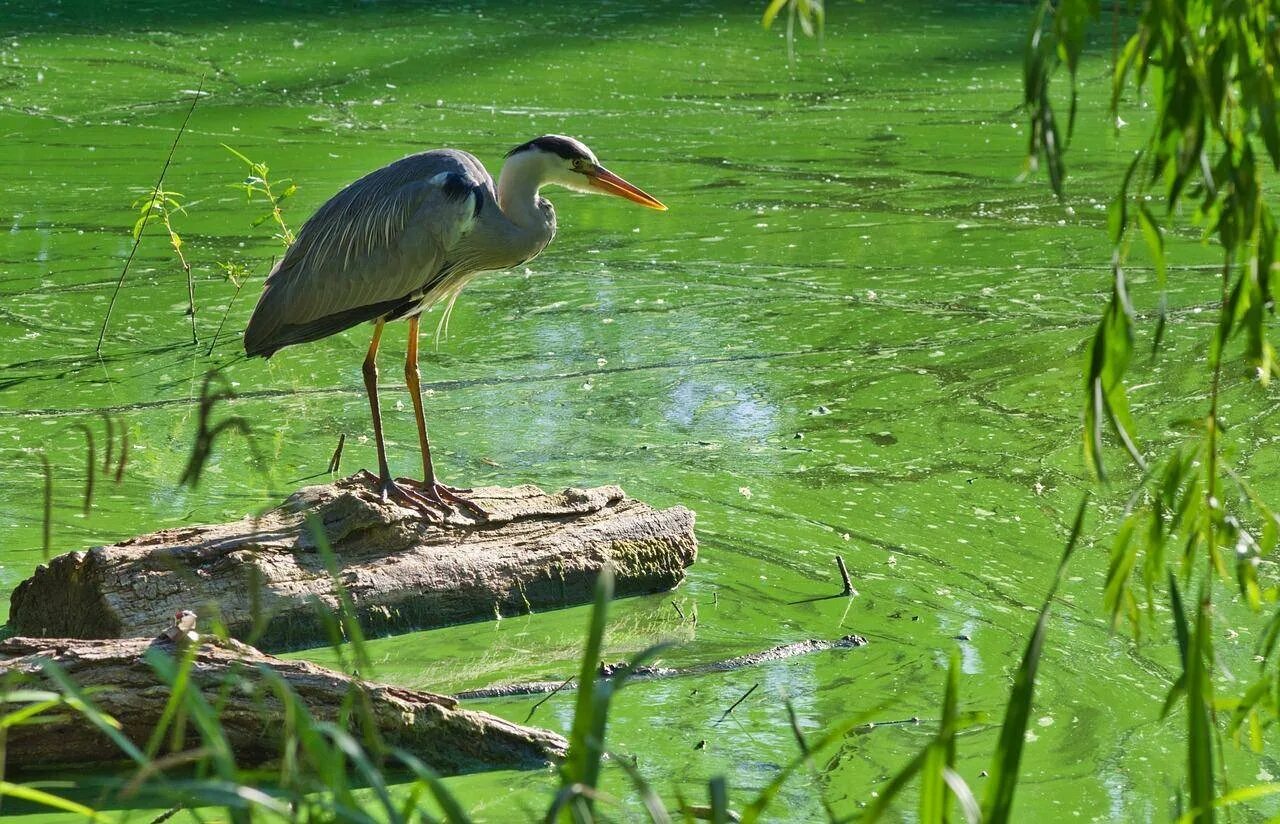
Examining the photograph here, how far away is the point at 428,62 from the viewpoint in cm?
946

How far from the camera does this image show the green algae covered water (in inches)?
120

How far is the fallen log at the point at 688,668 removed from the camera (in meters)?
2.95

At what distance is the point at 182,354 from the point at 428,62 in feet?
15.1

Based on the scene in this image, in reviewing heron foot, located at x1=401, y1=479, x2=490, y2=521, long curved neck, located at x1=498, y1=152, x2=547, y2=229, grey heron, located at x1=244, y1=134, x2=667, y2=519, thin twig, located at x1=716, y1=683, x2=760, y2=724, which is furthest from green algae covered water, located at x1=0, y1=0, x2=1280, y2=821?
long curved neck, located at x1=498, y1=152, x2=547, y2=229

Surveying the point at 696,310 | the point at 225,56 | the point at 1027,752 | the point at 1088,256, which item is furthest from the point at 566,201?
the point at 1027,752

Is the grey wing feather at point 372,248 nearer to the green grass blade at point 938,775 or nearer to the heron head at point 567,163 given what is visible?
the heron head at point 567,163

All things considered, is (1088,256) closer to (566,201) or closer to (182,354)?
(566,201)

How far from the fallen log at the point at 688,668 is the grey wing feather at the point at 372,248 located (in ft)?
4.38

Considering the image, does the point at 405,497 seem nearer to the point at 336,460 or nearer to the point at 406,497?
the point at 406,497

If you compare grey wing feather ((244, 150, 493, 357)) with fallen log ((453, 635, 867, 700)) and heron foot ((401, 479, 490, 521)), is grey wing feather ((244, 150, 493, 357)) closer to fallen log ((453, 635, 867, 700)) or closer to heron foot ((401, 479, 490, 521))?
heron foot ((401, 479, 490, 521))

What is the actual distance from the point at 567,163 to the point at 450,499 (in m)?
0.95

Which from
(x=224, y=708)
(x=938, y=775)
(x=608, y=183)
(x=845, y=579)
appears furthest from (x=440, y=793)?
(x=608, y=183)

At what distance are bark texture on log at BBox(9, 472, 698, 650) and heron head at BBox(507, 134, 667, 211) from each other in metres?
0.88

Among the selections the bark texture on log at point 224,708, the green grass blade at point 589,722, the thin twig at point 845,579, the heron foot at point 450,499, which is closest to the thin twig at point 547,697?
the bark texture on log at point 224,708
